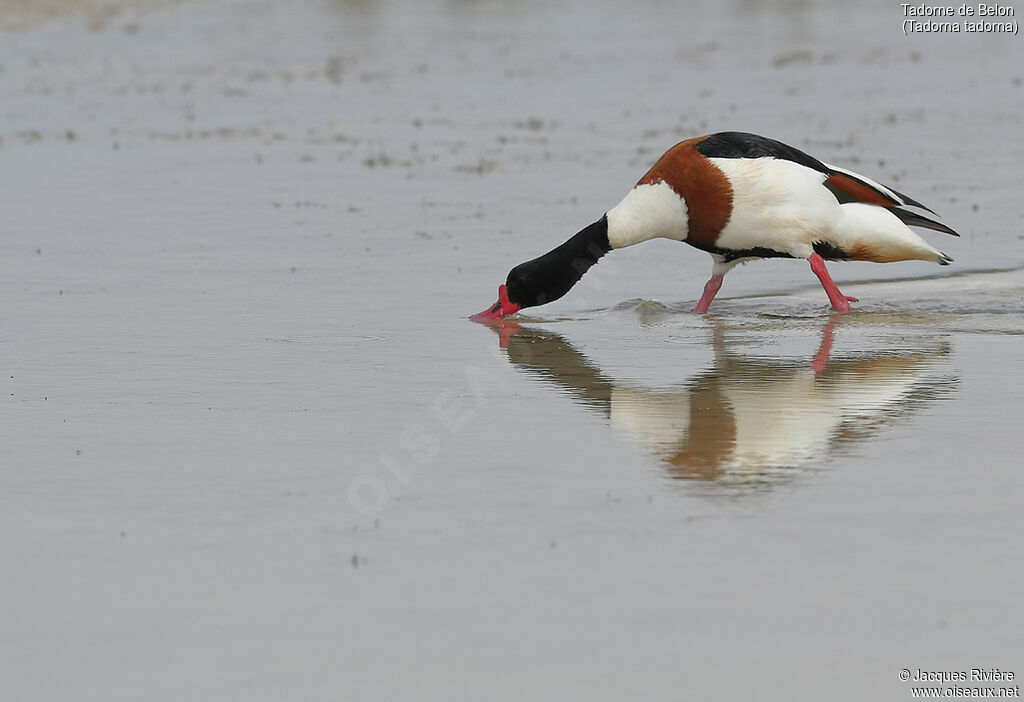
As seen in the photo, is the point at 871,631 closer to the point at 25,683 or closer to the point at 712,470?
the point at 712,470

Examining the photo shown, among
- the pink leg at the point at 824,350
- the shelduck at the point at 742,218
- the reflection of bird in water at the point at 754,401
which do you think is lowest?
the pink leg at the point at 824,350

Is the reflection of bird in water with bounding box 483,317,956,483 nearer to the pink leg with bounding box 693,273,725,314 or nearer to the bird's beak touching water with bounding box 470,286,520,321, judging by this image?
the bird's beak touching water with bounding box 470,286,520,321

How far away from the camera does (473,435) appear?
7750 millimetres

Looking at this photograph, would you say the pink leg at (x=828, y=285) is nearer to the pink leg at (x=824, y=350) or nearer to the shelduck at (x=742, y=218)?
the shelduck at (x=742, y=218)

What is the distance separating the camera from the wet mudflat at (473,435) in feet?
17.0

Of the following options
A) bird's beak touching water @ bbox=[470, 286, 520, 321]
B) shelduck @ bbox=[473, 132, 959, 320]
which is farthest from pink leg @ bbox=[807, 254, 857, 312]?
bird's beak touching water @ bbox=[470, 286, 520, 321]

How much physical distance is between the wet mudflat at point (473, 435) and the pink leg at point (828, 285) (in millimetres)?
110

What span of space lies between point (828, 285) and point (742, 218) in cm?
74

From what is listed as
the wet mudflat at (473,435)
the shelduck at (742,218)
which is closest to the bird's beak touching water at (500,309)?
the shelduck at (742,218)

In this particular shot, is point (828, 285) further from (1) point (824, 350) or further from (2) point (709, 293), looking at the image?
(1) point (824, 350)

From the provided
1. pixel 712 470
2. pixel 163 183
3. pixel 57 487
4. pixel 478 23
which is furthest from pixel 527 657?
pixel 478 23

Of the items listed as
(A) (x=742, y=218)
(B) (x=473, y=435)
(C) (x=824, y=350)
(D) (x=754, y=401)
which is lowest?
(C) (x=824, y=350)

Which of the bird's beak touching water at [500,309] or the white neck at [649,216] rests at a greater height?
the white neck at [649,216]

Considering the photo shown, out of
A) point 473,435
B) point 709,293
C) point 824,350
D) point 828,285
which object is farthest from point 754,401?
point 709,293
